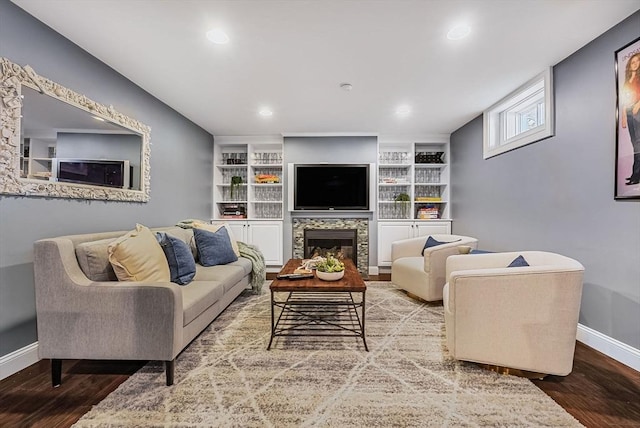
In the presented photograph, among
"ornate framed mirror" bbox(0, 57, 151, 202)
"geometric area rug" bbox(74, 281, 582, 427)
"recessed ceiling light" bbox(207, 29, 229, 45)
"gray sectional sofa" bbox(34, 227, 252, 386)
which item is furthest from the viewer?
"recessed ceiling light" bbox(207, 29, 229, 45)

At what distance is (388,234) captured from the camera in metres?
4.69

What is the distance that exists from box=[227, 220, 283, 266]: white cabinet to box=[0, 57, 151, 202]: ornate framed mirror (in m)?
1.95

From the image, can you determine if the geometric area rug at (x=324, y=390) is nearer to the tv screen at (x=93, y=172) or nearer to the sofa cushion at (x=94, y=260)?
the sofa cushion at (x=94, y=260)

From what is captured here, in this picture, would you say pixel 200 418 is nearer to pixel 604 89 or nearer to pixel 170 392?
pixel 170 392

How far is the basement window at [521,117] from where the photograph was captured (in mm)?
2609

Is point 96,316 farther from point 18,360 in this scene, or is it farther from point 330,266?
point 330,266

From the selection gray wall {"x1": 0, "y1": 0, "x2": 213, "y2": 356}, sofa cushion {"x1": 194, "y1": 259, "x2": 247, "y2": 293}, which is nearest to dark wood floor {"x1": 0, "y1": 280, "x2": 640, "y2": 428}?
gray wall {"x1": 0, "y1": 0, "x2": 213, "y2": 356}

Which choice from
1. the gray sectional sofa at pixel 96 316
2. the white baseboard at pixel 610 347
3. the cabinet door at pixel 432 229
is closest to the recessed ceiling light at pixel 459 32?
the white baseboard at pixel 610 347

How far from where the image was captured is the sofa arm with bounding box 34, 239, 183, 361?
1.65 m

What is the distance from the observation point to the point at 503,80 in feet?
9.18

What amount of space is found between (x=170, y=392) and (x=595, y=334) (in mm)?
3166

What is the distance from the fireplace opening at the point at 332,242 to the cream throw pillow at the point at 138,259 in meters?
2.76

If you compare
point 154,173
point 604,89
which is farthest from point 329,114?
point 604,89

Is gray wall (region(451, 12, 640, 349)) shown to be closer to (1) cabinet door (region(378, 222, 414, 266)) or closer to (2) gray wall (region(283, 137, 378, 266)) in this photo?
(1) cabinet door (region(378, 222, 414, 266))
